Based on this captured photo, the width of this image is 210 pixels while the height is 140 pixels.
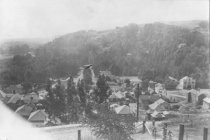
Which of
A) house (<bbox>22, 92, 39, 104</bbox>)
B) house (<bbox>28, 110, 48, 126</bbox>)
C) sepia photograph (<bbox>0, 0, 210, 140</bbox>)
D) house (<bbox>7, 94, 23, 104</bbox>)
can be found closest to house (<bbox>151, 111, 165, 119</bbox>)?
sepia photograph (<bbox>0, 0, 210, 140</bbox>)

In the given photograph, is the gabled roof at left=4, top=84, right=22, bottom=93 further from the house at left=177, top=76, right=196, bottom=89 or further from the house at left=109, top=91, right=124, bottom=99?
the house at left=177, top=76, right=196, bottom=89

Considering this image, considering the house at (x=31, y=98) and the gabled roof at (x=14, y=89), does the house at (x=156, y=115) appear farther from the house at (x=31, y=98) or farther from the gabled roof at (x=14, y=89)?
the gabled roof at (x=14, y=89)

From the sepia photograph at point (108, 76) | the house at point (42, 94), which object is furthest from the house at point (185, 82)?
the house at point (42, 94)

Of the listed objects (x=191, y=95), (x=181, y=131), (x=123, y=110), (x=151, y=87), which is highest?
(x=151, y=87)

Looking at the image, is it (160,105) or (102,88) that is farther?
(160,105)

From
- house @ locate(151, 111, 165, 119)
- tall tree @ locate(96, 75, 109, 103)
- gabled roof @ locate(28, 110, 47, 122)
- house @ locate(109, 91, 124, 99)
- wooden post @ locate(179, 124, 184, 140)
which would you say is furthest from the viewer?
house @ locate(151, 111, 165, 119)

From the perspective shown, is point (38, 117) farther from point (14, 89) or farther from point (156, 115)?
point (156, 115)

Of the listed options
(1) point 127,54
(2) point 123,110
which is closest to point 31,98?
(2) point 123,110

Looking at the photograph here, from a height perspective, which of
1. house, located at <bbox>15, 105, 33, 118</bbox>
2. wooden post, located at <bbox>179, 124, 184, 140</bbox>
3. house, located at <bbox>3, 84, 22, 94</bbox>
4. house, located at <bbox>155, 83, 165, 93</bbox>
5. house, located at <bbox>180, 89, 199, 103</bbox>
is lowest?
wooden post, located at <bbox>179, 124, 184, 140</bbox>
